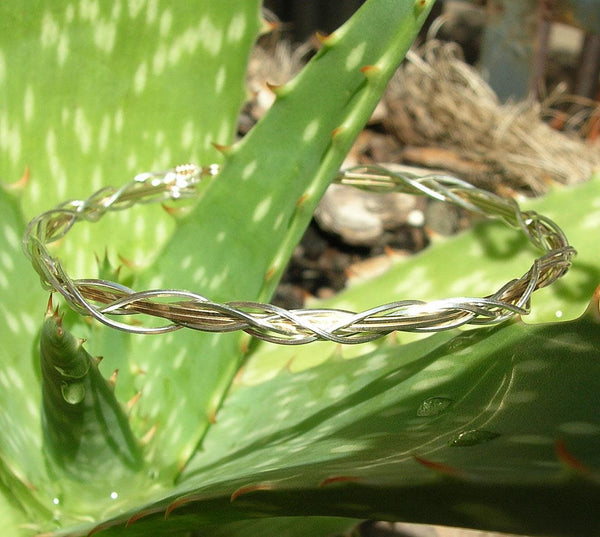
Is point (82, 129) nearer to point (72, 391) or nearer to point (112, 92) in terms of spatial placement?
point (112, 92)

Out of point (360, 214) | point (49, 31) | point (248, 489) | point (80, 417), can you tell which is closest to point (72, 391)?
point (80, 417)

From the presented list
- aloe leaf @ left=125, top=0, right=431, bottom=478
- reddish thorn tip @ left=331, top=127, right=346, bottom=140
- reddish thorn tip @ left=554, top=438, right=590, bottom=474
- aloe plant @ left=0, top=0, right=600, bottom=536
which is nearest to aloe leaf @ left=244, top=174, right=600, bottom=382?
aloe plant @ left=0, top=0, right=600, bottom=536

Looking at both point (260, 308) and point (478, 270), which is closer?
point (260, 308)

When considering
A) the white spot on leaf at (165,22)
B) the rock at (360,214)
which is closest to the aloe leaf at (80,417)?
the white spot on leaf at (165,22)

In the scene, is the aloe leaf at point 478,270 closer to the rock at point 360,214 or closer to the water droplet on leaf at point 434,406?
the water droplet on leaf at point 434,406

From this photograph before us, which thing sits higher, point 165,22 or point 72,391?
point 165,22

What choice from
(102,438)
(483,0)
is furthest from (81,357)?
(483,0)

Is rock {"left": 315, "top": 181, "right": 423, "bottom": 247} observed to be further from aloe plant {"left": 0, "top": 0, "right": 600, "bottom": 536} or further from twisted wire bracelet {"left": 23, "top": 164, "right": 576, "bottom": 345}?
twisted wire bracelet {"left": 23, "top": 164, "right": 576, "bottom": 345}
